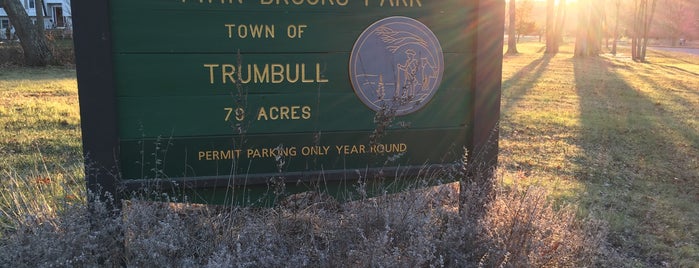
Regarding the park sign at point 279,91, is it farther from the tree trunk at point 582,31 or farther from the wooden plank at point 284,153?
the tree trunk at point 582,31

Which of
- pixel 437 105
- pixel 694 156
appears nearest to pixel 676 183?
pixel 694 156

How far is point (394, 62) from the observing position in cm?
375

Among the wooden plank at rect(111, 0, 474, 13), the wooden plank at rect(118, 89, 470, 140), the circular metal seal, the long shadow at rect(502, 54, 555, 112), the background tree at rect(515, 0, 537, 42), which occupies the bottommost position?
the long shadow at rect(502, 54, 555, 112)

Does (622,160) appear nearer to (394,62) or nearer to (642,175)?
(642,175)

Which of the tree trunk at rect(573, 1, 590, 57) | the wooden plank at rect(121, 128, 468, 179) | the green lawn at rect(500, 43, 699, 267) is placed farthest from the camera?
the tree trunk at rect(573, 1, 590, 57)

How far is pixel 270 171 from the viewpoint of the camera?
365 cm

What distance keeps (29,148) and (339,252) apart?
16.1 ft

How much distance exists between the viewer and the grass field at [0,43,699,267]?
4.20 meters

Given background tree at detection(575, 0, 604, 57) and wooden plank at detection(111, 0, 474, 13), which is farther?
background tree at detection(575, 0, 604, 57)

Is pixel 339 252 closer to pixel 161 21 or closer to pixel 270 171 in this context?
pixel 270 171

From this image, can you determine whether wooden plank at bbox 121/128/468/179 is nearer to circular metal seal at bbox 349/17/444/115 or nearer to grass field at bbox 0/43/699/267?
circular metal seal at bbox 349/17/444/115

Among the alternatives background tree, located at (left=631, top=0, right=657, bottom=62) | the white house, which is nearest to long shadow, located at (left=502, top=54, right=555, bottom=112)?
background tree, located at (left=631, top=0, right=657, bottom=62)

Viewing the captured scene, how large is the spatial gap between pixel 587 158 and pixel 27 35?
2192 cm

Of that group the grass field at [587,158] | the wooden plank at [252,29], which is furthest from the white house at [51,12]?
the wooden plank at [252,29]
